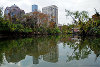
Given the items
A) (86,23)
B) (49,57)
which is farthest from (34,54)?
(86,23)

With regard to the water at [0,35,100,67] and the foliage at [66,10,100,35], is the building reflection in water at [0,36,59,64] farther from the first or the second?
the foliage at [66,10,100,35]

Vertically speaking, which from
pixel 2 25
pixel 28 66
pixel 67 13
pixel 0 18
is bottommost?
pixel 28 66

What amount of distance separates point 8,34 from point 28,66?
48.7 feet

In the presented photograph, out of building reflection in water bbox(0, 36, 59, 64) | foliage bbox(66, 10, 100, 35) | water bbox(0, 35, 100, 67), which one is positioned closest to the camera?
water bbox(0, 35, 100, 67)

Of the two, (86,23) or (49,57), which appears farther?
(86,23)

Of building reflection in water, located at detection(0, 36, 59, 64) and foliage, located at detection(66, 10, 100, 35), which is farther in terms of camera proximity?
foliage, located at detection(66, 10, 100, 35)

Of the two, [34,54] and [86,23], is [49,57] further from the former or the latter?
[86,23]

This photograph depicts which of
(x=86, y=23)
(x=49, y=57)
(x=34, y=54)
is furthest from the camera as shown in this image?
(x=86, y=23)

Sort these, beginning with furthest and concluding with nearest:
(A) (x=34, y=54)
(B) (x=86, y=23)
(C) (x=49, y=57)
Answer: (B) (x=86, y=23) < (A) (x=34, y=54) < (C) (x=49, y=57)

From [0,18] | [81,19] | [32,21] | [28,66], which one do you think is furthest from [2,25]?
[28,66]

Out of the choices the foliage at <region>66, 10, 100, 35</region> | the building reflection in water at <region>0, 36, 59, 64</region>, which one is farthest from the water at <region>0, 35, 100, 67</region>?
the foliage at <region>66, 10, 100, 35</region>

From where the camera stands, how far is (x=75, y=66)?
84.4 inches

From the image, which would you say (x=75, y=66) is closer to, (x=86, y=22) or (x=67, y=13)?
(x=86, y=22)

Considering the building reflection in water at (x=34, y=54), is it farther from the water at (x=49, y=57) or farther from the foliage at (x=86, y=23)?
the foliage at (x=86, y=23)
